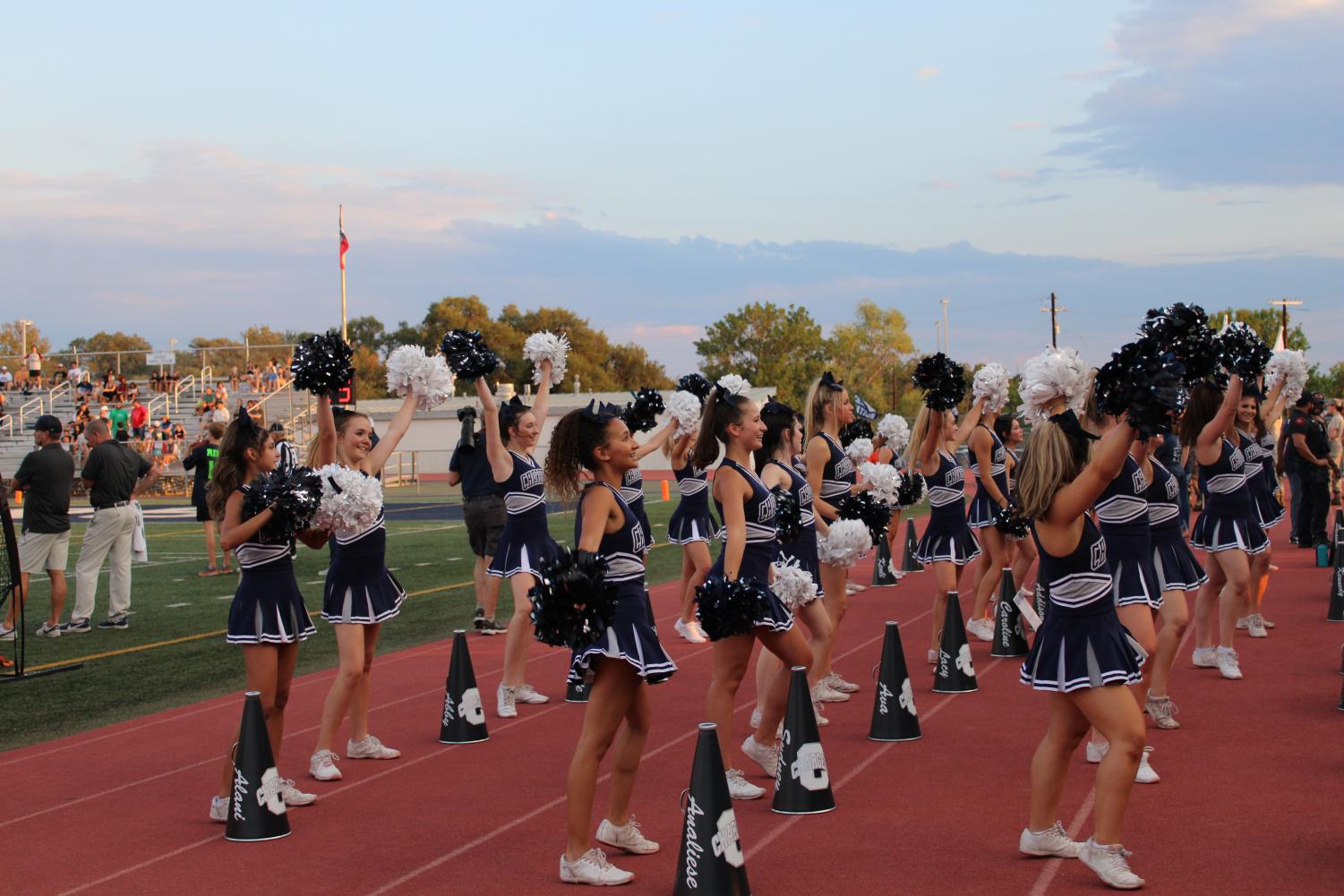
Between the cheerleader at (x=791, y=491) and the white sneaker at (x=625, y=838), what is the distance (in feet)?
4.68

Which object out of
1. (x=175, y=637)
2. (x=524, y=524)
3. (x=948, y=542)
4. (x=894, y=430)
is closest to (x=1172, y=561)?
(x=948, y=542)

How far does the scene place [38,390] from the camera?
46.6 meters

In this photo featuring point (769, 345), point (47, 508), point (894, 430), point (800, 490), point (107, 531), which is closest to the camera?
point (800, 490)

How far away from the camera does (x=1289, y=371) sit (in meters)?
8.88

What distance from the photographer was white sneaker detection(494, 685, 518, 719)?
25.8ft

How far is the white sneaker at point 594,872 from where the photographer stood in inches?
185

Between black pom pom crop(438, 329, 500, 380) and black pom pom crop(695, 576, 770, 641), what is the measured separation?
225cm

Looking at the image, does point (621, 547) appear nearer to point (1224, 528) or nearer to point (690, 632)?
point (1224, 528)

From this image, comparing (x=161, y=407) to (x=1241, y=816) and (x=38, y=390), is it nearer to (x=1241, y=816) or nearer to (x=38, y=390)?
(x=38, y=390)

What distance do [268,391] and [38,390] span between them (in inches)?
362

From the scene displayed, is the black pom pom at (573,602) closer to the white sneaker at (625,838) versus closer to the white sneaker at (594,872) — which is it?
the white sneaker at (594,872)

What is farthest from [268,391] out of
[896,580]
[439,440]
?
[896,580]

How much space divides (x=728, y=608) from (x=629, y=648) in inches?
24.3

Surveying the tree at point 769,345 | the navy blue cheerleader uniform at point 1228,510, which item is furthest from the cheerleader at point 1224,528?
the tree at point 769,345
